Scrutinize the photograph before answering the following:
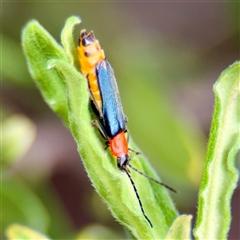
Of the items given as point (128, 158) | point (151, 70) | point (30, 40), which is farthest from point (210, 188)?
point (151, 70)

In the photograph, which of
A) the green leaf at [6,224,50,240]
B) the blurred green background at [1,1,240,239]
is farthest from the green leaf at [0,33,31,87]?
the green leaf at [6,224,50,240]

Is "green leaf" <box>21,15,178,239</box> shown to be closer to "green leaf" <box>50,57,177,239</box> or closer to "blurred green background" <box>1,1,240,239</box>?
"green leaf" <box>50,57,177,239</box>

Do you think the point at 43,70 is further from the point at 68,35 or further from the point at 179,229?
the point at 179,229

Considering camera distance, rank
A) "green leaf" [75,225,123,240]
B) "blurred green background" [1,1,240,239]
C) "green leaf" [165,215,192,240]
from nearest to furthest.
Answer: "green leaf" [165,215,192,240]
"green leaf" [75,225,123,240]
"blurred green background" [1,1,240,239]

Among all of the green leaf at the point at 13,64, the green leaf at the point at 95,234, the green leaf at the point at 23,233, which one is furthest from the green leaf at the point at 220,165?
the green leaf at the point at 13,64

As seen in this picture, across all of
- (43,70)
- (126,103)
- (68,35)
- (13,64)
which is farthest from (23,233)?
(13,64)

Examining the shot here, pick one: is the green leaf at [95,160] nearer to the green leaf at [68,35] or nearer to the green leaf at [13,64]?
Result: the green leaf at [68,35]
